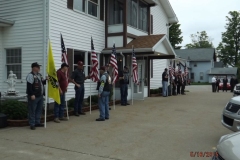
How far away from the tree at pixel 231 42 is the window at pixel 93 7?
56610mm

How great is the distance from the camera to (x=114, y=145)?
19.8 feet

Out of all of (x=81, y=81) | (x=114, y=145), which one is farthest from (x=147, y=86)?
(x=114, y=145)

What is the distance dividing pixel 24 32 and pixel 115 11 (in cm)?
544

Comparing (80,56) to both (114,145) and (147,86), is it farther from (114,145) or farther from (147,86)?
(114,145)

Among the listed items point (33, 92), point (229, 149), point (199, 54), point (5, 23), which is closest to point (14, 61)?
point (5, 23)

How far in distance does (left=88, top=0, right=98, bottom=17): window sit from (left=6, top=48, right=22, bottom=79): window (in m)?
4.18

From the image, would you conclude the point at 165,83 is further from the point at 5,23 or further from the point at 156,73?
the point at 5,23

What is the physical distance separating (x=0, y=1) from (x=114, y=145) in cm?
980

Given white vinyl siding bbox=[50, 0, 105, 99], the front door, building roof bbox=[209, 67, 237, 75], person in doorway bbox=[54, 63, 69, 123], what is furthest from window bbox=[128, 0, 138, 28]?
building roof bbox=[209, 67, 237, 75]

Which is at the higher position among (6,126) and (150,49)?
(150,49)

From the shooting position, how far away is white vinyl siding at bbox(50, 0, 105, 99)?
1124 centimetres

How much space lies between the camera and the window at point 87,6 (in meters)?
12.7

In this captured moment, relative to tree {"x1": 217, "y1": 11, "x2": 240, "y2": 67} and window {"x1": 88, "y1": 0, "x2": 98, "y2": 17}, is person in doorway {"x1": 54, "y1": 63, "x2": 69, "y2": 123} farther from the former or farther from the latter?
tree {"x1": 217, "y1": 11, "x2": 240, "y2": 67}

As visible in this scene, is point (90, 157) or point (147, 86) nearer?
point (90, 157)
